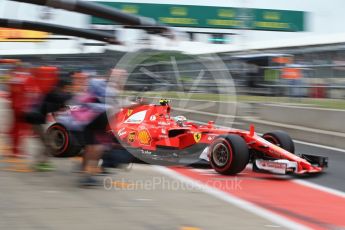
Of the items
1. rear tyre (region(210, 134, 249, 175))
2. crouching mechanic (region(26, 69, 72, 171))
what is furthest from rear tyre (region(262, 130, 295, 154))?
crouching mechanic (region(26, 69, 72, 171))

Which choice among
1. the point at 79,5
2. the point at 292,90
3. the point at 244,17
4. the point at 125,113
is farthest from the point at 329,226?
the point at 244,17

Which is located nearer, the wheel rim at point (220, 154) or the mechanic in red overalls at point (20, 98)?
the mechanic in red overalls at point (20, 98)

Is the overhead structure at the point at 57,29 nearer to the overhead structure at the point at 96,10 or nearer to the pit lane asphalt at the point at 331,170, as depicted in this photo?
the overhead structure at the point at 96,10

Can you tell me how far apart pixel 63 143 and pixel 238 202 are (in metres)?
3.86

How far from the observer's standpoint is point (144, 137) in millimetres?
9125

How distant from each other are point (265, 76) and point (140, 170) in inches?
430

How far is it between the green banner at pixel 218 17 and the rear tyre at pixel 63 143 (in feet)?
82.7

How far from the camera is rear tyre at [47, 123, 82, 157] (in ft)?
29.6

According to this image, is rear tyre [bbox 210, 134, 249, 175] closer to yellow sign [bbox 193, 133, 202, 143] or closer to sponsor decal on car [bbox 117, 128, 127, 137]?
yellow sign [bbox 193, 133, 202, 143]

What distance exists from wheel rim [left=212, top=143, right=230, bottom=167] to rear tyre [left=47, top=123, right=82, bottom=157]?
2.38 m

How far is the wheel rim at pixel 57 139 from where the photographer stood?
358 inches

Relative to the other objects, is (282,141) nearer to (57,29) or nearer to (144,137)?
(144,137)

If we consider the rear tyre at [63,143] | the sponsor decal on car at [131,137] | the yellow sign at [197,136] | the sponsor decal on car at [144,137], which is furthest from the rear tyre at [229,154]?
the rear tyre at [63,143]

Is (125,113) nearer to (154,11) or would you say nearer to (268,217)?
(268,217)
